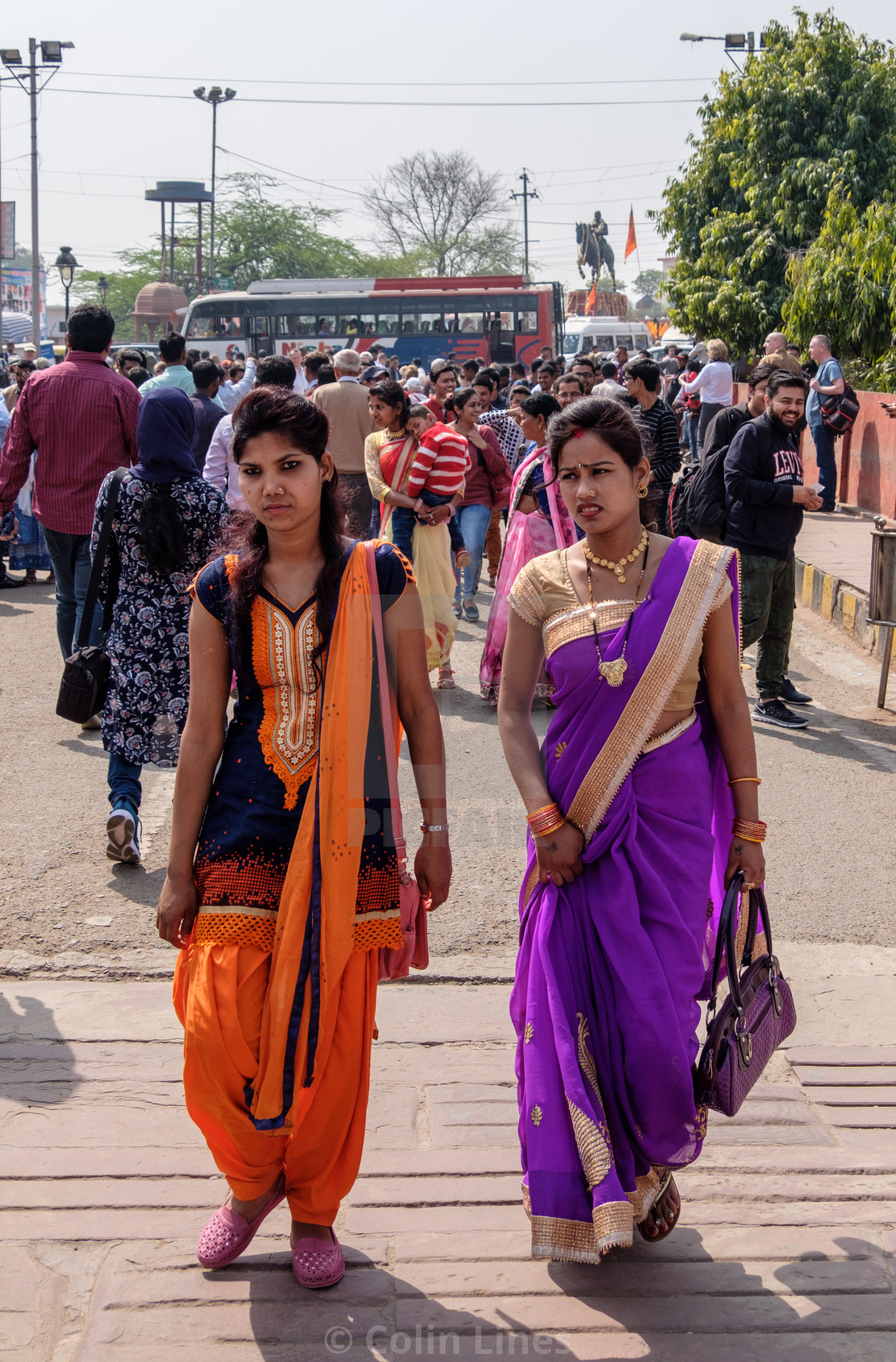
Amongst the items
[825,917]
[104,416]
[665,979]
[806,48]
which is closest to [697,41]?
[806,48]

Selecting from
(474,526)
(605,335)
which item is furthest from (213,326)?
(474,526)

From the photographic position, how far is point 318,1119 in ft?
7.73

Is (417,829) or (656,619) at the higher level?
(656,619)

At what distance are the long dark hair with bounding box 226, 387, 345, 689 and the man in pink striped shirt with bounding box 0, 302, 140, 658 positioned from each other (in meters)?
3.60

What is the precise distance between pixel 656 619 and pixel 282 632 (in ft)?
2.31

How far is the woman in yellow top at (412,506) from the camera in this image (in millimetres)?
6852

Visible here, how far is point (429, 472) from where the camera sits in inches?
267

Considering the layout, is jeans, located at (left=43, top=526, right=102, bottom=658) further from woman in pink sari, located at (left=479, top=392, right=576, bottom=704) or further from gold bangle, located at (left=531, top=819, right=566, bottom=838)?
gold bangle, located at (left=531, top=819, right=566, bottom=838)

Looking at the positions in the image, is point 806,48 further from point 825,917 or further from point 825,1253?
point 825,1253

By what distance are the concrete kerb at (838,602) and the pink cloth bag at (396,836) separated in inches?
237

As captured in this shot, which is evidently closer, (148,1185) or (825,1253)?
(825,1253)

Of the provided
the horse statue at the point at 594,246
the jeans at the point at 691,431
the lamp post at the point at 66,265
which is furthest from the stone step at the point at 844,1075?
the horse statue at the point at 594,246

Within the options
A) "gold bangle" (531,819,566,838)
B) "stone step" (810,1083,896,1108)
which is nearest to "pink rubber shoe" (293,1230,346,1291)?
"gold bangle" (531,819,566,838)

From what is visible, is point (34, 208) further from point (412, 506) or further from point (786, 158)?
point (412, 506)
